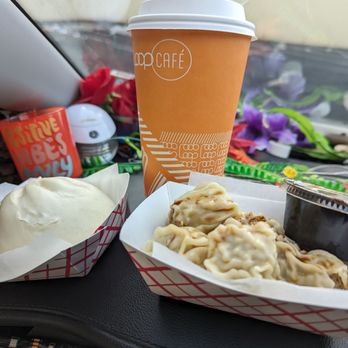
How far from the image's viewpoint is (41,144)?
0.83 m

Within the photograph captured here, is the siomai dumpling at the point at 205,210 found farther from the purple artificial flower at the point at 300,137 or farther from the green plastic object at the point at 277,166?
the purple artificial flower at the point at 300,137

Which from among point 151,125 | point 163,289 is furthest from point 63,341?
point 151,125

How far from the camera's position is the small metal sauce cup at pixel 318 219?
43cm

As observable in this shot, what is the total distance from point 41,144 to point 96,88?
1.27 feet

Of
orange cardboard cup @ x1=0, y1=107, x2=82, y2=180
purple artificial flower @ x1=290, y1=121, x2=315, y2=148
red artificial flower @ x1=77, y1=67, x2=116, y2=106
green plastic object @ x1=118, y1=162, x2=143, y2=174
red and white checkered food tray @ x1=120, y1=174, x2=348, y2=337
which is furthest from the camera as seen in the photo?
purple artificial flower @ x1=290, y1=121, x2=315, y2=148

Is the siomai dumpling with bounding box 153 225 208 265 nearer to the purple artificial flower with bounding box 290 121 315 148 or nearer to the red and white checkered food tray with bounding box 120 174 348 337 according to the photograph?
the red and white checkered food tray with bounding box 120 174 348 337

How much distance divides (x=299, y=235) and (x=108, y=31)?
124 cm

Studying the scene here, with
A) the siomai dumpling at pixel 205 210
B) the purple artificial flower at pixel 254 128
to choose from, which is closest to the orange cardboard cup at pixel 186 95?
the siomai dumpling at pixel 205 210

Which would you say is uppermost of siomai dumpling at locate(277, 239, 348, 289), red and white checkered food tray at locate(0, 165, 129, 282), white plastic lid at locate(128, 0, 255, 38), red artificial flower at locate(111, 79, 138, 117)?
white plastic lid at locate(128, 0, 255, 38)

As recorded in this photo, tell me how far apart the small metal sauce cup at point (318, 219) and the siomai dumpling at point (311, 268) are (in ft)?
0.08

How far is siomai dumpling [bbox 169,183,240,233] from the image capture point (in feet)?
1.55

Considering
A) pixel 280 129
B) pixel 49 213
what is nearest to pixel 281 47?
pixel 280 129

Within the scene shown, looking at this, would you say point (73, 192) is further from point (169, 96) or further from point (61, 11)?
point (61, 11)

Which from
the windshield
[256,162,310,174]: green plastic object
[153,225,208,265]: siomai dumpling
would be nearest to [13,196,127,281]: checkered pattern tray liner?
[153,225,208,265]: siomai dumpling
